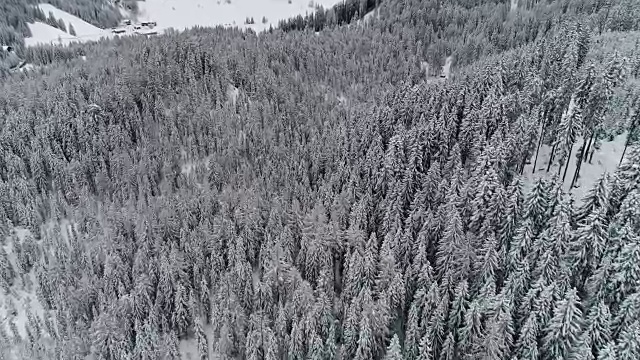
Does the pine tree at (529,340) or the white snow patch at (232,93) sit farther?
the white snow patch at (232,93)

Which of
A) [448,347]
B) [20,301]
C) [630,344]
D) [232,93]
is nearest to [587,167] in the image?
[630,344]

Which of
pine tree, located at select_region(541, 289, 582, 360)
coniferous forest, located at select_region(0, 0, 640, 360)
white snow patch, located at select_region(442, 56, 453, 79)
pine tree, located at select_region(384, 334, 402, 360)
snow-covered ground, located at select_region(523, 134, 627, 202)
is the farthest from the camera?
white snow patch, located at select_region(442, 56, 453, 79)

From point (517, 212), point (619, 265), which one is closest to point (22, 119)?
point (517, 212)

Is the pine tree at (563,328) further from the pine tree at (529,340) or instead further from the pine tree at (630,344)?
the pine tree at (630,344)

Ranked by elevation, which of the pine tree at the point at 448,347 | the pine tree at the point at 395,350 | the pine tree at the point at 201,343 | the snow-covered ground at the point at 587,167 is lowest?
the pine tree at the point at 201,343

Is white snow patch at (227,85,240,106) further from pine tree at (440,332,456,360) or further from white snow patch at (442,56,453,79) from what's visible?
pine tree at (440,332,456,360)

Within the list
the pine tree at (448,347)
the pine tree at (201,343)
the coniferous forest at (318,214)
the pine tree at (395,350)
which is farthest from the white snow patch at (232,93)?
the pine tree at (448,347)

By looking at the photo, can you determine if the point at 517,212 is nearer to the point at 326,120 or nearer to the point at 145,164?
the point at 326,120

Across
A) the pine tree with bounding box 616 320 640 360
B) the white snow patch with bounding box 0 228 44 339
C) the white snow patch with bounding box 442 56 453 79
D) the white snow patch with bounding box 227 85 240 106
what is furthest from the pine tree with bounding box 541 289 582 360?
the white snow patch with bounding box 442 56 453 79
